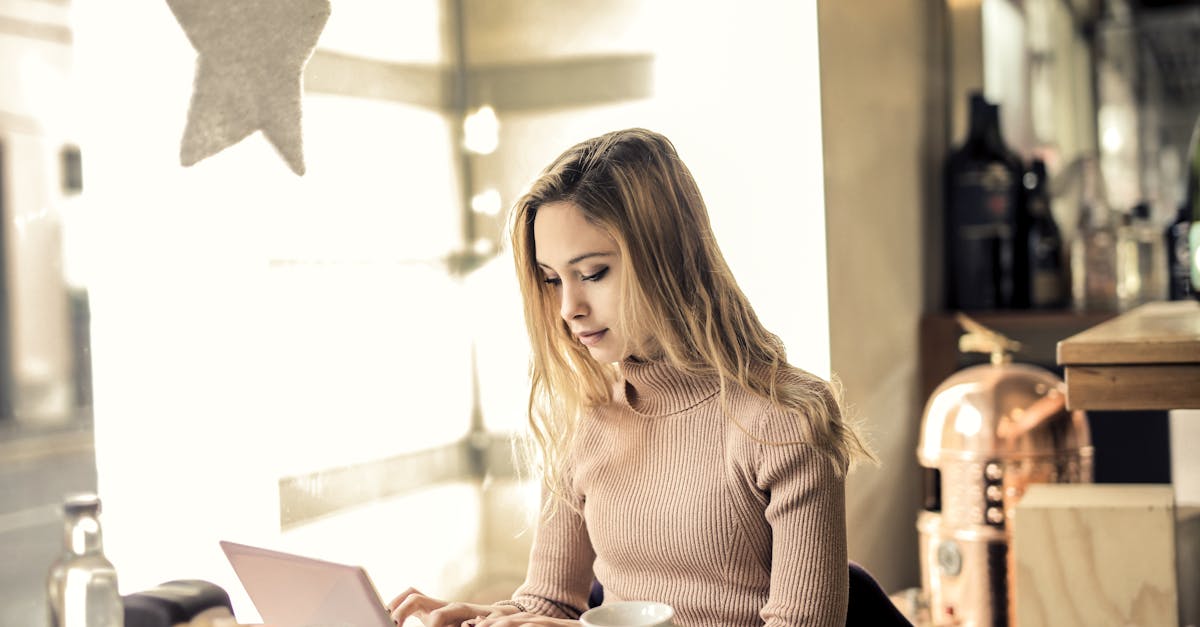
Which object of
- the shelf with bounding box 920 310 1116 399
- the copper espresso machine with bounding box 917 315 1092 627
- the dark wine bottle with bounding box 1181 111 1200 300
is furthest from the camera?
the shelf with bounding box 920 310 1116 399

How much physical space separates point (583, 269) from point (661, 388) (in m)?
0.16

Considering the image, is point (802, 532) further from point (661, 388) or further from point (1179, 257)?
point (1179, 257)

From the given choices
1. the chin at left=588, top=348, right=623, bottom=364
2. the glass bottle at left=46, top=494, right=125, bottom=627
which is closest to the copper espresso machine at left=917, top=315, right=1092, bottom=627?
the chin at left=588, top=348, right=623, bottom=364

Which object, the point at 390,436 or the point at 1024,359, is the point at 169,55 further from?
the point at 1024,359

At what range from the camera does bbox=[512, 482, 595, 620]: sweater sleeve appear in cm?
132

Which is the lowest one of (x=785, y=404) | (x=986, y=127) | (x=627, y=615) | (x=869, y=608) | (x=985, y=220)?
(x=869, y=608)

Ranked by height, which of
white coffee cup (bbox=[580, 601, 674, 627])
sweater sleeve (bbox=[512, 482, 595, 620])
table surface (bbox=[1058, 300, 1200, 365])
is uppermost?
table surface (bbox=[1058, 300, 1200, 365])

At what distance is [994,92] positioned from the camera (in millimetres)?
2982

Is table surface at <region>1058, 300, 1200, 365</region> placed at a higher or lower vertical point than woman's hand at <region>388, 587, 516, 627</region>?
higher

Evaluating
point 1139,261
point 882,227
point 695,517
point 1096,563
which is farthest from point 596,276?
point 1139,261

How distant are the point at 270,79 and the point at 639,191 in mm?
387

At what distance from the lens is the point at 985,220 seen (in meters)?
2.35

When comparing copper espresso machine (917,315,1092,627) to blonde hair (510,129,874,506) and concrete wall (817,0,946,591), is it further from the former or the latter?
blonde hair (510,129,874,506)

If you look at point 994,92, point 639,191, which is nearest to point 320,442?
point 639,191
